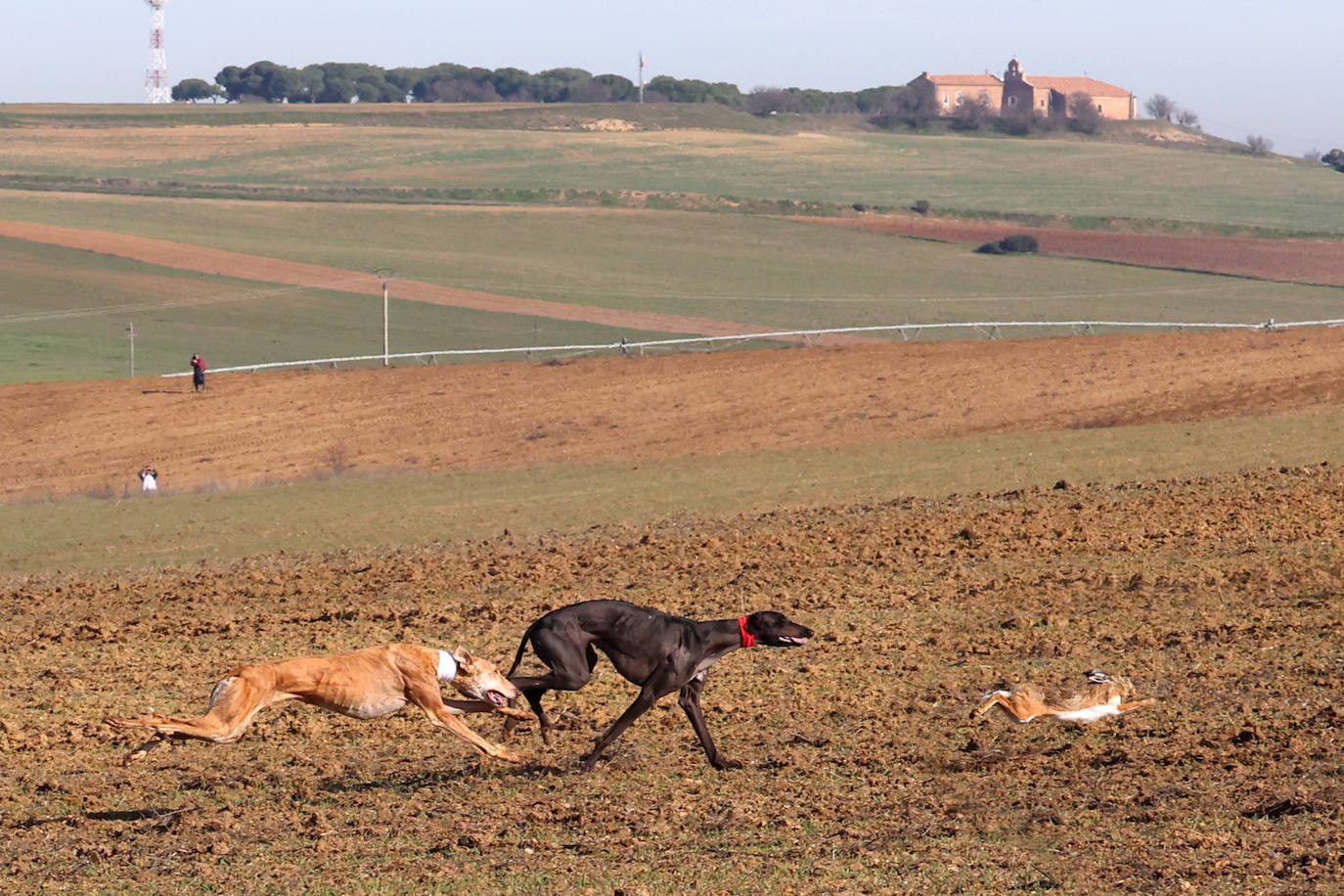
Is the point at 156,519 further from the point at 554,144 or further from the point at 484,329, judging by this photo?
the point at 554,144

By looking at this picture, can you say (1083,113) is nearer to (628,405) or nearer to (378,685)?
(628,405)

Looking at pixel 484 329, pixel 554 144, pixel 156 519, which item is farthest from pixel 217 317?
pixel 554 144

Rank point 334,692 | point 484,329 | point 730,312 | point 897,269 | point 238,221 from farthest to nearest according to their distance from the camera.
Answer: point 238,221, point 897,269, point 730,312, point 484,329, point 334,692

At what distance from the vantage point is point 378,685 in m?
10.8

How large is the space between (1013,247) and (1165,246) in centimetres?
853

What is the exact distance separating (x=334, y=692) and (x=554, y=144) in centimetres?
12658

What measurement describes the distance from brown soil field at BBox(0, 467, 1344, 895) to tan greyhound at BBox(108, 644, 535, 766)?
1.94ft

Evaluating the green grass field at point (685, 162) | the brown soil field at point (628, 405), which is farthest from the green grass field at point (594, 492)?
the green grass field at point (685, 162)

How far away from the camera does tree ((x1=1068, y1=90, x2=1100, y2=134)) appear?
15540 centimetres

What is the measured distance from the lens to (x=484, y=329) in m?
68.5

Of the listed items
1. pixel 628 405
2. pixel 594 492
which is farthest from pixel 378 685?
pixel 628 405

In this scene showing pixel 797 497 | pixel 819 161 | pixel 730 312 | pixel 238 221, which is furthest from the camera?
pixel 819 161

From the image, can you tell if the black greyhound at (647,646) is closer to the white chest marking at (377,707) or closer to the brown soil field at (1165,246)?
the white chest marking at (377,707)

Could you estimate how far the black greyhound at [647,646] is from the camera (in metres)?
11.3
